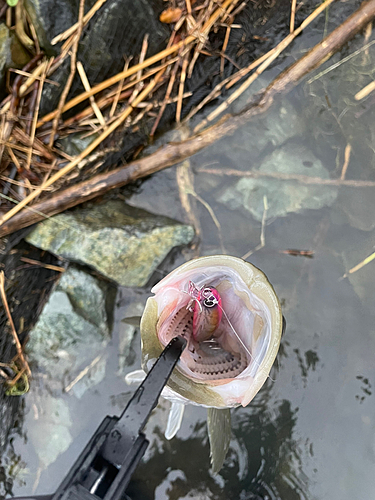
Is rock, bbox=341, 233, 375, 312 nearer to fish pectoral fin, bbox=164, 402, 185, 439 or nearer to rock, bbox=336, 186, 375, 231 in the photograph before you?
rock, bbox=336, 186, 375, 231

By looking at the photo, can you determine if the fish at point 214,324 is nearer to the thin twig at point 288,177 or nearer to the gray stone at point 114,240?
the gray stone at point 114,240

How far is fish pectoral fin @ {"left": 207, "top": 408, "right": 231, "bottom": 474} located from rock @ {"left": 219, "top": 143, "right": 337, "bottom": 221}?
4.18ft

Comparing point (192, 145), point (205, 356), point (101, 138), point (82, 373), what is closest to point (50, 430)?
point (82, 373)

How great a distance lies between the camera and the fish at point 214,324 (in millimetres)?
1490

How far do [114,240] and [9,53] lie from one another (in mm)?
1450

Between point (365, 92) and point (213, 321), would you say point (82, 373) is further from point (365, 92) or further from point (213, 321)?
point (365, 92)

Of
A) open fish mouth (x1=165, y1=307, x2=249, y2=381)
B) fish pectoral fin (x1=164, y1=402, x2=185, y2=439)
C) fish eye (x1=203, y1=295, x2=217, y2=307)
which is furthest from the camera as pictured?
fish pectoral fin (x1=164, y1=402, x2=185, y2=439)

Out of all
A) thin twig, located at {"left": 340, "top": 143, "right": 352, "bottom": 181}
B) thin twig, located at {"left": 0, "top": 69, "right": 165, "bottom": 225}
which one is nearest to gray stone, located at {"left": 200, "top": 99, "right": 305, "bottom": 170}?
thin twig, located at {"left": 340, "top": 143, "right": 352, "bottom": 181}

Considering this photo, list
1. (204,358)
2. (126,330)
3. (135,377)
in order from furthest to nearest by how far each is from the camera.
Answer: (126,330) → (135,377) → (204,358)

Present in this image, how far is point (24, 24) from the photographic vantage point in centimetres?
251

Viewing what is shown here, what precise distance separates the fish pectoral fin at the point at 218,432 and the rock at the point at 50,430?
1068 mm

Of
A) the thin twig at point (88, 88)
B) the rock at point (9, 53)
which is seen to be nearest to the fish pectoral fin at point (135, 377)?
the thin twig at point (88, 88)

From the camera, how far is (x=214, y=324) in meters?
1.64

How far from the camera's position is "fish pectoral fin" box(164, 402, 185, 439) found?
224cm
